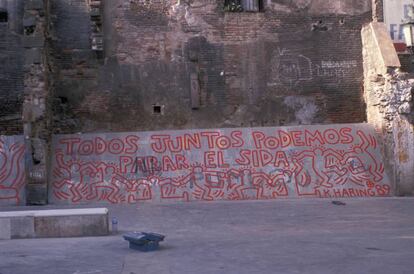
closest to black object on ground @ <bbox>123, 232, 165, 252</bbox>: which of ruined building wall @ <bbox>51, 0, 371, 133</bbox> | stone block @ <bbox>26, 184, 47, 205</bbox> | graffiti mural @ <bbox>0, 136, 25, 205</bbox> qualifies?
stone block @ <bbox>26, 184, 47, 205</bbox>

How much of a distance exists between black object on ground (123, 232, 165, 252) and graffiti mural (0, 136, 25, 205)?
7990 mm

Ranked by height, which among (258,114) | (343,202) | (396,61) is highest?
(396,61)

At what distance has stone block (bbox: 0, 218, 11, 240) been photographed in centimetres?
1155

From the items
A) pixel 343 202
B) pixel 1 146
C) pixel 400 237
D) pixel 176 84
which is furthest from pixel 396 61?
pixel 1 146

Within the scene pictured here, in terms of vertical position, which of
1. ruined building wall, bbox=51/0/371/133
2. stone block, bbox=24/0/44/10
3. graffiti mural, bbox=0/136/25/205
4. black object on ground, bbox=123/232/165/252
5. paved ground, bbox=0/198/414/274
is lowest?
paved ground, bbox=0/198/414/274

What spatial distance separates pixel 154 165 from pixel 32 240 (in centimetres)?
693

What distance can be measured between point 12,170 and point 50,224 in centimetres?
629

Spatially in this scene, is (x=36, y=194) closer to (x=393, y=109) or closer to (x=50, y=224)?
(x=50, y=224)

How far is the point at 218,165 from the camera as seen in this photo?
1811cm

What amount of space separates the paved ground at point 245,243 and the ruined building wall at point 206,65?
5.10 m

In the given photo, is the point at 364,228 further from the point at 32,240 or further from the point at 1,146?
the point at 1,146

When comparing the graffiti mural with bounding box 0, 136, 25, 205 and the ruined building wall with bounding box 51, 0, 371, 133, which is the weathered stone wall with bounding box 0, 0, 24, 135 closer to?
the ruined building wall with bounding box 51, 0, 371, 133

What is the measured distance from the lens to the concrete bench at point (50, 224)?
11.6 meters

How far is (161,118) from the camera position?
68.6 ft
